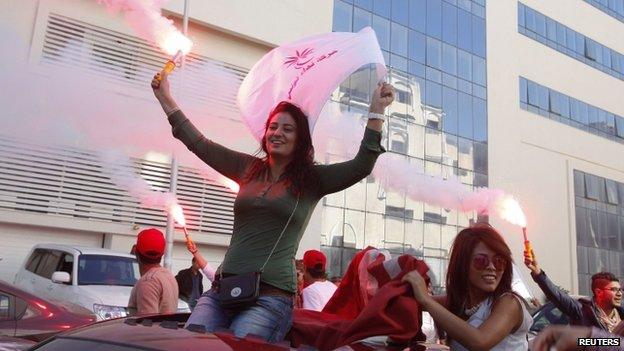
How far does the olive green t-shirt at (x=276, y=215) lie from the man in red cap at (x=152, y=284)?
1.98 meters

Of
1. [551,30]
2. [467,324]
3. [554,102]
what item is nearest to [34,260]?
[467,324]

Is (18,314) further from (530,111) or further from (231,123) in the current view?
(530,111)

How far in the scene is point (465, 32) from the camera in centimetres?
2745

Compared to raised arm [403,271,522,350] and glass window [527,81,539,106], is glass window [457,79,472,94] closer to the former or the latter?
glass window [527,81,539,106]

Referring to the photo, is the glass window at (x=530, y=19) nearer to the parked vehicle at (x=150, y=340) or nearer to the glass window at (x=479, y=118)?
the glass window at (x=479, y=118)

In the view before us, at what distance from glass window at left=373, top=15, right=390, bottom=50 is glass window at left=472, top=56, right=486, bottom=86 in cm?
557

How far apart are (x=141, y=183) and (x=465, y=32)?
65.1ft

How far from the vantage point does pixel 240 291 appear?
2.56 m

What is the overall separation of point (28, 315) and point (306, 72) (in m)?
3.37

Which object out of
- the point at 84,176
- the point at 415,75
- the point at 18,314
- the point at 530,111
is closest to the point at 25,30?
the point at 84,176

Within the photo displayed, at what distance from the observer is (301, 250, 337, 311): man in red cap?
5.61 meters

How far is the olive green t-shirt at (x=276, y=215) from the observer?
8.86ft

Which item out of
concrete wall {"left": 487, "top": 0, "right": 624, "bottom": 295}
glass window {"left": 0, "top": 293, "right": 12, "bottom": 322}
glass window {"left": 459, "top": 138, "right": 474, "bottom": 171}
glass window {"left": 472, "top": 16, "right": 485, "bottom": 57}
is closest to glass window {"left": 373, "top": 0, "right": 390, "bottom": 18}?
glass window {"left": 472, "top": 16, "right": 485, "bottom": 57}

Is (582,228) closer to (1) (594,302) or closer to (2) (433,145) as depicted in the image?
(2) (433,145)
